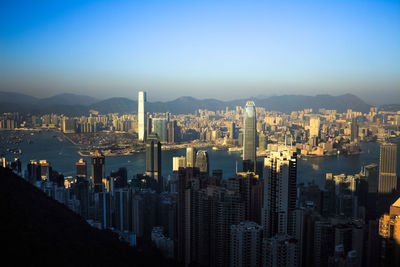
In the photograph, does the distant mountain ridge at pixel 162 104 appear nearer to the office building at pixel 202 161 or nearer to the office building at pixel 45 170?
the office building at pixel 45 170

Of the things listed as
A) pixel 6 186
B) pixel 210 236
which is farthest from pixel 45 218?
pixel 210 236

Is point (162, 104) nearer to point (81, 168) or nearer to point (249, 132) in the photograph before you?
point (249, 132)

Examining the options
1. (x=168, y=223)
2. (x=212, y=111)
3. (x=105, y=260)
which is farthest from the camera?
→ (x=212, y=111)

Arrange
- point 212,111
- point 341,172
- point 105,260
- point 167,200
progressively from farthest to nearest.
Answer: point 212,111 → point 341,172 → point 167,200 → point 105,260

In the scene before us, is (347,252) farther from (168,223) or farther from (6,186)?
(6,186)

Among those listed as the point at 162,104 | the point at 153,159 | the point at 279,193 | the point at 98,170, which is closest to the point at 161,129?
the point at 162,104

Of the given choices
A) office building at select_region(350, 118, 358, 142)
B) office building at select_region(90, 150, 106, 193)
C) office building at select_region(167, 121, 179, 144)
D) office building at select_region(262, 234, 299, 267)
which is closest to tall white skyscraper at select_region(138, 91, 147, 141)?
office building at select_region(167, 121, 179, 144)
